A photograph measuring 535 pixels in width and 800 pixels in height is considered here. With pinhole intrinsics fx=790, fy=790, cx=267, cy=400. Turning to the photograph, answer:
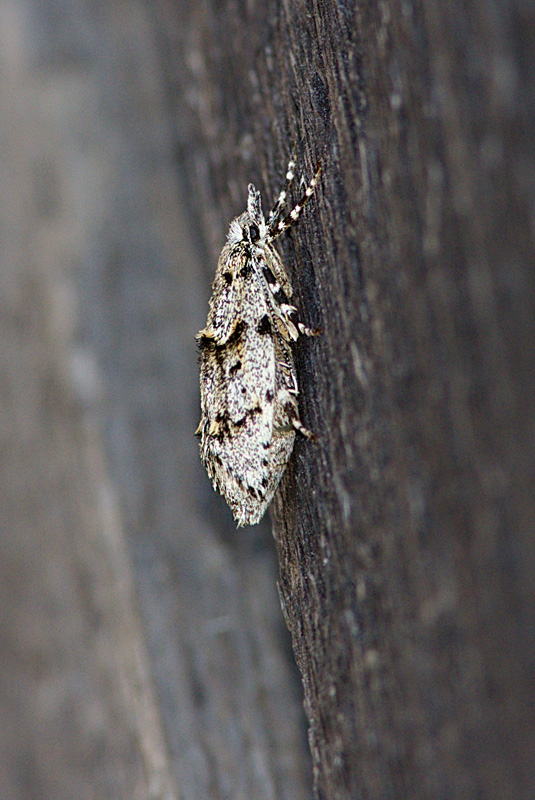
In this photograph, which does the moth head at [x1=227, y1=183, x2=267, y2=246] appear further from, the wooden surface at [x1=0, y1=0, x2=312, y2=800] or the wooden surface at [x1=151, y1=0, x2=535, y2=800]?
the wooden surface at [x1=0, y1=0, x2=312, y2=800]

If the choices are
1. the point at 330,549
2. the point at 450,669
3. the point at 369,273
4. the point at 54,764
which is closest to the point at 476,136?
the point at 369,273

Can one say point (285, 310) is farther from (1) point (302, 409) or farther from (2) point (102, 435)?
(2) point (102, 435)

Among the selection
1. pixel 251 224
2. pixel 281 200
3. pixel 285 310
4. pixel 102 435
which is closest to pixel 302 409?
pixel 285 310

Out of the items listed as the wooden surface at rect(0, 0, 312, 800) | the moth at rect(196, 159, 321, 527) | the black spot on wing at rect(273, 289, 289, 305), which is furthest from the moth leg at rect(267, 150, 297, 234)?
the wooden surface at rect(0, 0, 312, 800)

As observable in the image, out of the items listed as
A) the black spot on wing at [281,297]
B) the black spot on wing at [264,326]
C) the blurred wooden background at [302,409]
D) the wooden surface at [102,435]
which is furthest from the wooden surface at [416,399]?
the wooden surface at [102,435]

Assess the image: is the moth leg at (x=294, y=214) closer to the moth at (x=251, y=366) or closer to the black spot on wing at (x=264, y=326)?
the moth at (x=251, y=366)

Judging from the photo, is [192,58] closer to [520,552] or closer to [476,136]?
[476,136]
